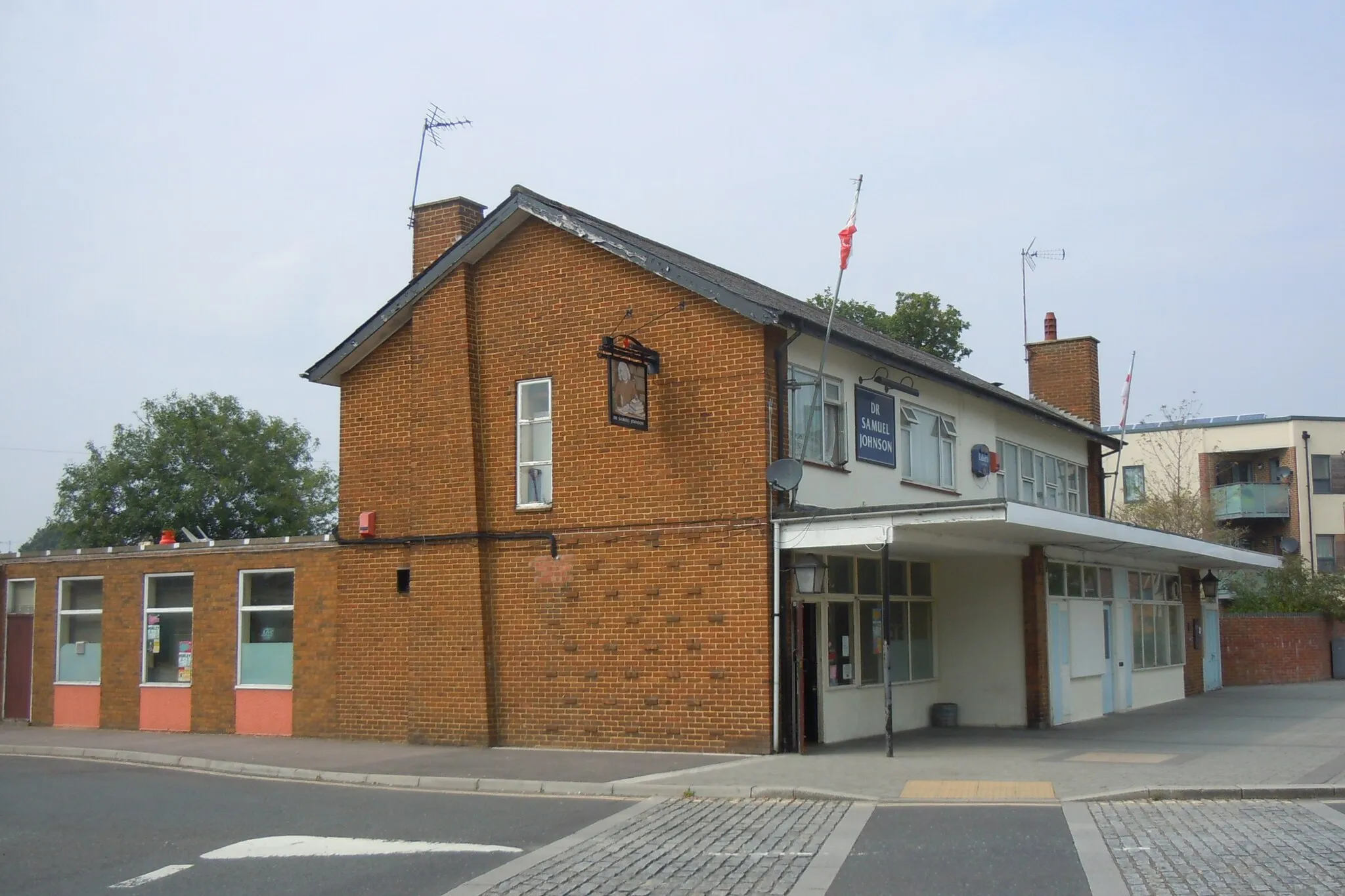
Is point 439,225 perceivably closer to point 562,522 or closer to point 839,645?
point 562,522

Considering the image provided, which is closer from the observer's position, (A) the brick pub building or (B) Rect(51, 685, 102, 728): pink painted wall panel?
(A) the brick pub building

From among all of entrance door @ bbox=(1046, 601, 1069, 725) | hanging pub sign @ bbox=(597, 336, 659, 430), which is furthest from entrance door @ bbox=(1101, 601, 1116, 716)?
hanging pub sign @ bbox=(597, 336, 659, 430)

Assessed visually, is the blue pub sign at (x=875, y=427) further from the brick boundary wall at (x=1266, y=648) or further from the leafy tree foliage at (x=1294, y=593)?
the leafy tree foliage at (x=1294, y=593)

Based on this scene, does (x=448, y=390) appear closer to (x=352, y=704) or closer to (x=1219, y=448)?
(x=352, y=704)

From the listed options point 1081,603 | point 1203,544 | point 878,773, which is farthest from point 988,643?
point 878,773

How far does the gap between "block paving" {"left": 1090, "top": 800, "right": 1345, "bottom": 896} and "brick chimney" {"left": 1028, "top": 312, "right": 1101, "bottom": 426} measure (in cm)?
1800

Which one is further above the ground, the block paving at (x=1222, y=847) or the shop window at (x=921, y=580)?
the shop window at (x=921, y=580)

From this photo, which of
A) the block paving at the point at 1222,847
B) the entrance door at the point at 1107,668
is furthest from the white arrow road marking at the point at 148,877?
the entrance door at the point at 1107,668

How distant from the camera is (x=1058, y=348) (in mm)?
29953

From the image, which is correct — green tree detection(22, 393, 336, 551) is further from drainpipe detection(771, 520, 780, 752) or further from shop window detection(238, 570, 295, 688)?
drainpipe detection(771, 520, 780, 752)

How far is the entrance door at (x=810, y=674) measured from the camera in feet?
57.2

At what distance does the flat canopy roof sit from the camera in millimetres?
15039

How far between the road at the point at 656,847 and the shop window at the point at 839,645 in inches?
198

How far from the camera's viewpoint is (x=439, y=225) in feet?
66.5
